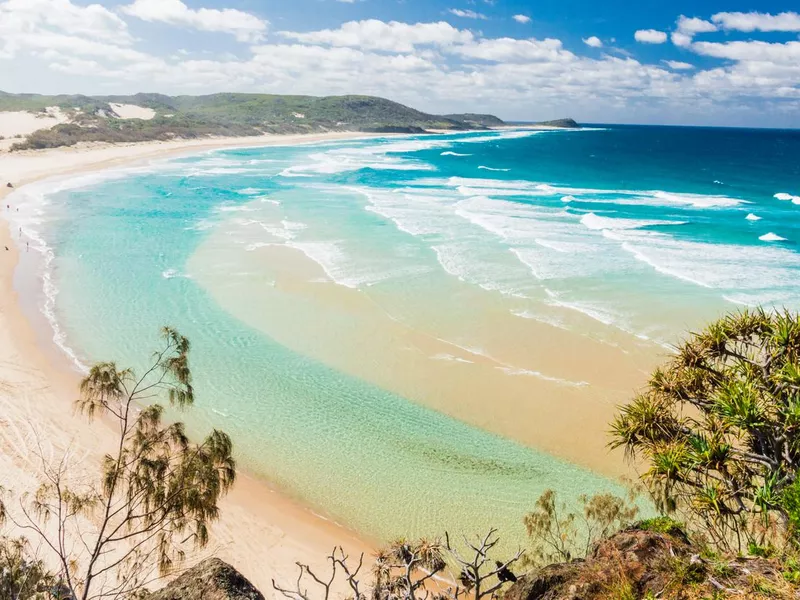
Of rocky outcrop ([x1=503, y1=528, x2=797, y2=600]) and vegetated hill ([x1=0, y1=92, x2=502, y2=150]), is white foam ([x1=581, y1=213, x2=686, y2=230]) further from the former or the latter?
vegetated hill ([x1=0, y1=92, x2=502, y2=150])

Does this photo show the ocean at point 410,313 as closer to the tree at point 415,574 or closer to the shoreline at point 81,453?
the shoreline at point 81,453

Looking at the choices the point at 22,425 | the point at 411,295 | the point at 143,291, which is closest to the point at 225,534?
the point at 22,425

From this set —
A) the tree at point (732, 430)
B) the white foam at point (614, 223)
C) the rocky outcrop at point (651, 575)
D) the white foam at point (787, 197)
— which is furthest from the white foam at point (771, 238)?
the rocky outcrop at point (651, 575)

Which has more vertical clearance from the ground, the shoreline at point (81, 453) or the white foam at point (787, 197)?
the white foam at point (787, 197)

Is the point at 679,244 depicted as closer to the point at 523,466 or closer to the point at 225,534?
the point at 523,466

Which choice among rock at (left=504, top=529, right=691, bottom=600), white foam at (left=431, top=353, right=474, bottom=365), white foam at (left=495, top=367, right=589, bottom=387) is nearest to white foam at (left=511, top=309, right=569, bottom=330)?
white foam at (left=495, top=367, right=589, bottom=387)

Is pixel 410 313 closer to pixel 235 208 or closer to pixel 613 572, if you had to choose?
pixel 613 572
